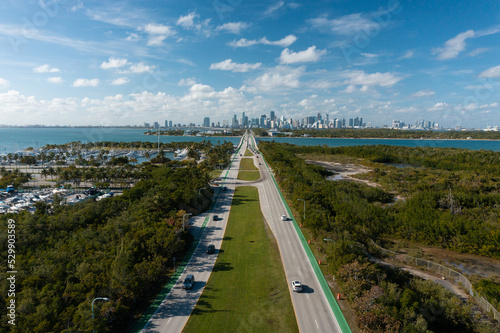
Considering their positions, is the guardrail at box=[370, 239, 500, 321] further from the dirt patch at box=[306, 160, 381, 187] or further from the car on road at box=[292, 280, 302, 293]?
the dirt patch at box=[306, 160, 381, 187]

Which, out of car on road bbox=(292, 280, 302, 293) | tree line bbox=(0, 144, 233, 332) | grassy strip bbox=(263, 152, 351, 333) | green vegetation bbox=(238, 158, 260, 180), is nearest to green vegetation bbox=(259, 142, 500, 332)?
grassy strip bbox=(263, 152, 351, 333)

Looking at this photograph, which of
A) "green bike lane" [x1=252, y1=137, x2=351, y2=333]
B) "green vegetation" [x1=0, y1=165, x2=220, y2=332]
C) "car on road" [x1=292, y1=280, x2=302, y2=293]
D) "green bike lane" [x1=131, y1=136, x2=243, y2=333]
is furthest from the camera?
"car on road" [x1=292, y1=280, x2=302, y2=293]

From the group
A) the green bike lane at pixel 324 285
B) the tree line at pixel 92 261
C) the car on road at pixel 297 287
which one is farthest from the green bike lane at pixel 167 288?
the green bike lane at pixel 324 285

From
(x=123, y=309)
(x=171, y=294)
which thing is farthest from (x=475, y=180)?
(x=123, y=309)

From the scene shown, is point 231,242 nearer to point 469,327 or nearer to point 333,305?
point 333,305

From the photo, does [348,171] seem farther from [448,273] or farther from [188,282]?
[188,282]

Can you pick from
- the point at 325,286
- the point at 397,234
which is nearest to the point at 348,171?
the point at 397,234
